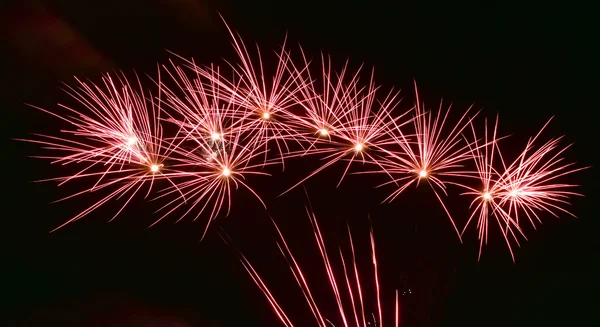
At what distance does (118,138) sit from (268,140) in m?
1.05

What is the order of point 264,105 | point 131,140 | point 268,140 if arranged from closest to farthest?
point 131,140 < point 264,105 < point 268,140

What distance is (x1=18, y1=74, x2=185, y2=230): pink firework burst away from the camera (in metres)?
2.96

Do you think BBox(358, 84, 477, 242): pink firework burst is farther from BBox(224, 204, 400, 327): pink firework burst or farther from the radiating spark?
the radiating spark

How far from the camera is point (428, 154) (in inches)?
117

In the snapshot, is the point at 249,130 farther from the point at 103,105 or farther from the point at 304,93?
the point at 103,105

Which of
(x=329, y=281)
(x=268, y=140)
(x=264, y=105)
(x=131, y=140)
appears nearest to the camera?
(x=131, y=140)

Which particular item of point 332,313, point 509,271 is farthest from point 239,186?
point 509,271

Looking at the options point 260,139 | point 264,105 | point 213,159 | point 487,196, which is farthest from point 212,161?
point 487,196

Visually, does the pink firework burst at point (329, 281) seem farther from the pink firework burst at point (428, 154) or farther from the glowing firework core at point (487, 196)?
the glowing firework core at point (487, 196)

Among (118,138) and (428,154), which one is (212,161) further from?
(428,154)

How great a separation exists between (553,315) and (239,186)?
2.99 m

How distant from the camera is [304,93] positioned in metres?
3.23

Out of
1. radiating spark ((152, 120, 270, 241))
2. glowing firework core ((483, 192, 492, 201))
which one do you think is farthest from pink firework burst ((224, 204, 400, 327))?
glowing firework core ((483, 192, 492, 201))

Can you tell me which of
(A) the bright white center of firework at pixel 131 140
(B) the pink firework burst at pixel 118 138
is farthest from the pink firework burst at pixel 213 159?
(A) the bright white center of firework at pixel 131 140
